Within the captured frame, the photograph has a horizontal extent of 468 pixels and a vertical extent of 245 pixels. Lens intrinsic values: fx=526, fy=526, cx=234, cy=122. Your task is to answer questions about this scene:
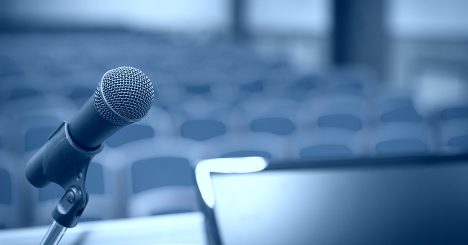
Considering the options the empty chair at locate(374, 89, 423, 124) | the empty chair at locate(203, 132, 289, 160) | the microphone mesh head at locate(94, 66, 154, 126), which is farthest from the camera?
the empty chair at locate(374, 89, 423, 124)

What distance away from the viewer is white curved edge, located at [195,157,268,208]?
750mm

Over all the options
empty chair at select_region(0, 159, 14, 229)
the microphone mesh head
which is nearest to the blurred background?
empty chair at select_region(0, 159, 14, 229)

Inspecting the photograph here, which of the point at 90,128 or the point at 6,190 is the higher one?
the point at 90,128

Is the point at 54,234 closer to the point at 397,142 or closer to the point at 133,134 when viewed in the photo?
the point at 133,134

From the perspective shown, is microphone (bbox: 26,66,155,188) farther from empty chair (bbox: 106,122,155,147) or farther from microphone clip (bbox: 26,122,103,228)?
empty chair (bbox: 106,122,155,147)

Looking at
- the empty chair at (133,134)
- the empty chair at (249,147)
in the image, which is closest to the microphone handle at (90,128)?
the empty chair at (249,147)

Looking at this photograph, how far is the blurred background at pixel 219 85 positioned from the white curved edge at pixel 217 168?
15 centimetres

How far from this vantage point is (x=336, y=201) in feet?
2.55

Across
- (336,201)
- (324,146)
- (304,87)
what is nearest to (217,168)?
(336,201)

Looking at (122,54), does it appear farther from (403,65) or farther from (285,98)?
(403,65)

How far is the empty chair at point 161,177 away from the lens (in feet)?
7.24

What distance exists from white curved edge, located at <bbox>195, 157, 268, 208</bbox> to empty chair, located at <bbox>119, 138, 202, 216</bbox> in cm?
142

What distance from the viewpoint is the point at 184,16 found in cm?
1273

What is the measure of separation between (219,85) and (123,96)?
4981mm
